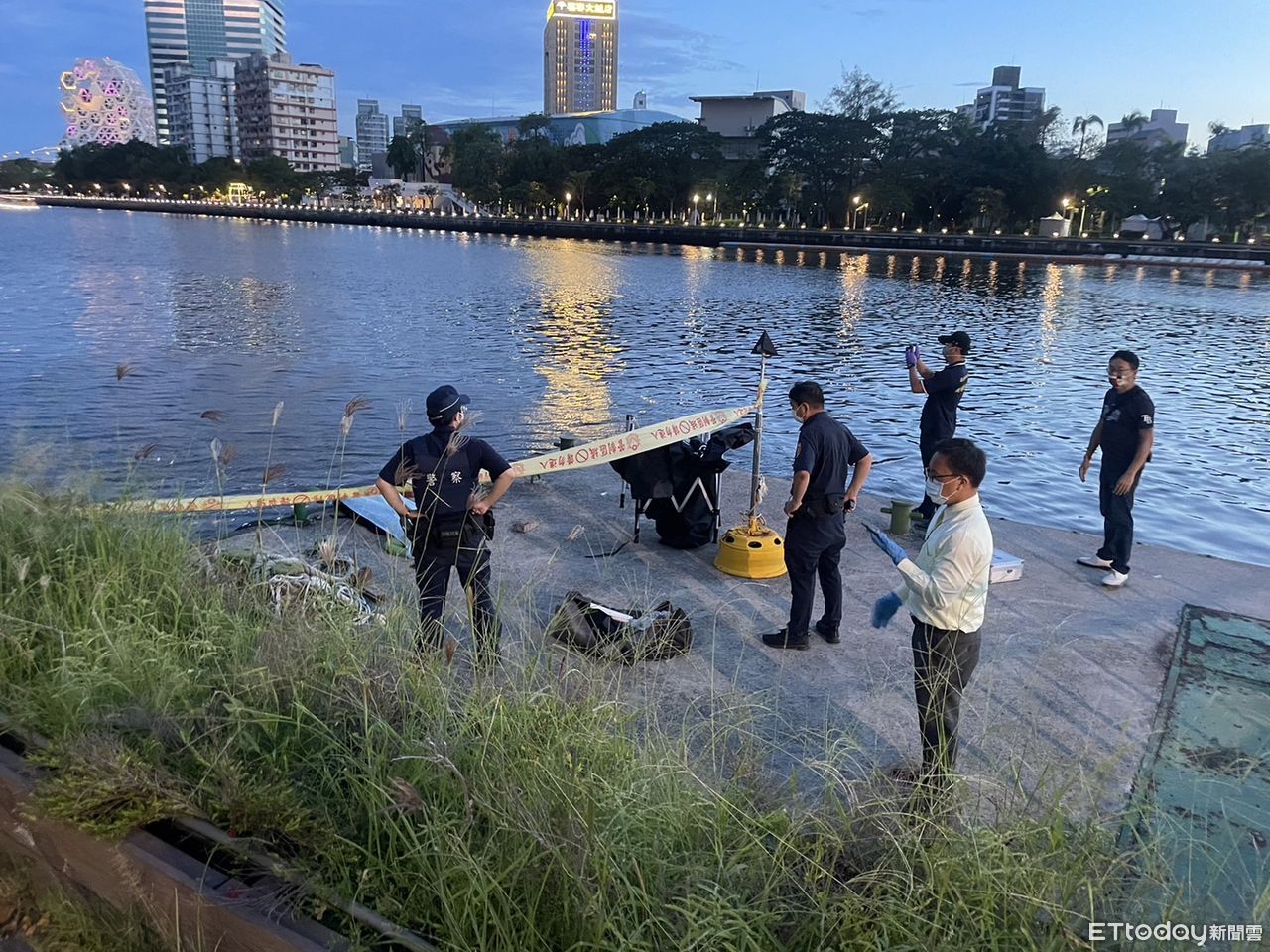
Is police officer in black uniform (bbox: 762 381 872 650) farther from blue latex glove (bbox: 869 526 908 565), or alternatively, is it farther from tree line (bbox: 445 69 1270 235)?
tree line (bbox: 445 69 1270 235)

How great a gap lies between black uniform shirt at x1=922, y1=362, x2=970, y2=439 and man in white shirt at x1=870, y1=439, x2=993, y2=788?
4178 mm

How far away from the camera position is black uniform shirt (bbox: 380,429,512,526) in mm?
4992

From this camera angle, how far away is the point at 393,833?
2.80 metres

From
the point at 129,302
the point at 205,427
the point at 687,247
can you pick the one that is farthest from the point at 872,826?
the point at 687,247

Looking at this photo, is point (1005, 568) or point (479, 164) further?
point (479, 164)

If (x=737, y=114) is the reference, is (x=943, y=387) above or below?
below

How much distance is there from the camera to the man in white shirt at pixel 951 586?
3859mm

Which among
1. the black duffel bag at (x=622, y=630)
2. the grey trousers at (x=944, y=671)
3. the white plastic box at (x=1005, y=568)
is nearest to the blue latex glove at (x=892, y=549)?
the grey trousers at (x=944, y=671)

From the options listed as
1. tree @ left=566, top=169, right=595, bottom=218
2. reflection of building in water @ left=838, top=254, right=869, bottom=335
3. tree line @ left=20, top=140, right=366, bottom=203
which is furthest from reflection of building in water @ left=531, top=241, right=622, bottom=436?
tree line @ left=20, top=140, right=366, bottom=203

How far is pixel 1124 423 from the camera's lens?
6.80m

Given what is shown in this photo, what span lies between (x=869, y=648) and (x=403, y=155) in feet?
549

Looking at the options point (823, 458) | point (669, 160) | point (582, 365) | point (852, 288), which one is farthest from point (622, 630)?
point (669, 160)

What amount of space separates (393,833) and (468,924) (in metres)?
0.42

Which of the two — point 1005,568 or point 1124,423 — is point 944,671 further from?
point 1124,423
